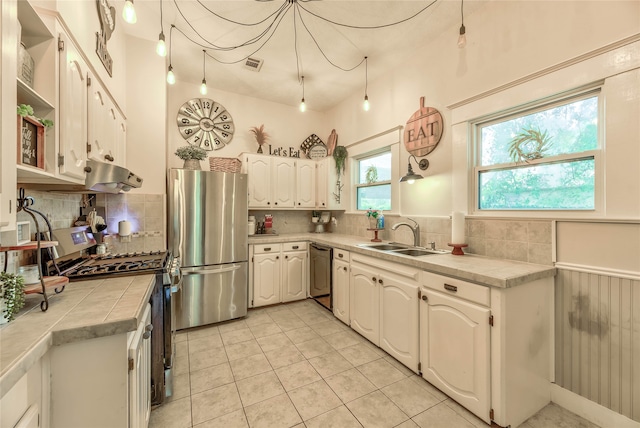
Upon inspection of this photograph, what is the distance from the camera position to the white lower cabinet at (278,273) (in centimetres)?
331

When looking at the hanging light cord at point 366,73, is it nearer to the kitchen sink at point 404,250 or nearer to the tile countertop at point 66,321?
the kitchen sink at point 404,250

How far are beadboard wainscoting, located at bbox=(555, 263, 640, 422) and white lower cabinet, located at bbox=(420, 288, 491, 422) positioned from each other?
656 mm

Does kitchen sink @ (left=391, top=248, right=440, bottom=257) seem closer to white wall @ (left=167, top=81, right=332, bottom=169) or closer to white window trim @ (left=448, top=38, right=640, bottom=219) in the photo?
white window trim @ (left=448, top=38, right=640, bottom=219)

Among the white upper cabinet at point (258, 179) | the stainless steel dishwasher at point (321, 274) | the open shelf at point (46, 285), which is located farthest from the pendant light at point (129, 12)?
the stainless steel dishwasher at point (321, 274)

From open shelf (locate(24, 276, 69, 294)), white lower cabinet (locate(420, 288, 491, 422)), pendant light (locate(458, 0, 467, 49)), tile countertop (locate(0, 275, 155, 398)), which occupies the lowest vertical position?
white lower cabinet (locate(420, 288, 491, 422))

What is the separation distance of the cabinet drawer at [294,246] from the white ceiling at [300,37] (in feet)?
7.19

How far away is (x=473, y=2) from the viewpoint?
213 cm

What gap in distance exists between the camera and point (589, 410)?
5.29ft

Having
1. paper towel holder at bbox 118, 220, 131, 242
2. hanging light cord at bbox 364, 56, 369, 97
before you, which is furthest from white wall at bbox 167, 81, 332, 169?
paper towel holder at bbox 118, 220, 131, 242

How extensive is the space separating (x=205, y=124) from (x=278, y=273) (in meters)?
2.30

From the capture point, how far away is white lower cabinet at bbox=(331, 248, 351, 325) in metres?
2.85

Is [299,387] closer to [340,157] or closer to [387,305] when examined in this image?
[387,305]

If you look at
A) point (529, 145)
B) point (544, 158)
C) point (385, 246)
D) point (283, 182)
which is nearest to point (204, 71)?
point (283, 182)

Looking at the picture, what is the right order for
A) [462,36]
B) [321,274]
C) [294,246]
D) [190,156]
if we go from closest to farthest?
[462,36] → [190,156] → [321,274] → [294,246]
